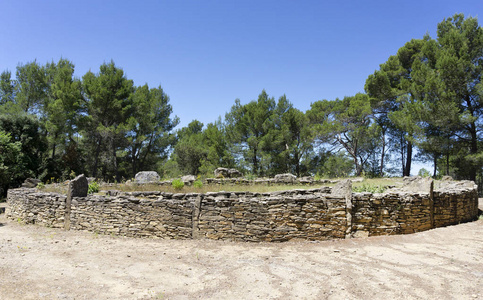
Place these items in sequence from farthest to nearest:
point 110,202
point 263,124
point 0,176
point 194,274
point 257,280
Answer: point 263,124 → point 0,176 → point 110,202 → point 194,274 → point 257,280

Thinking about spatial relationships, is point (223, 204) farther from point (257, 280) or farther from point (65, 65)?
point (65, 65)

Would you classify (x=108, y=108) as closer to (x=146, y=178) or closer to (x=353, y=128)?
(x=146, y=178)

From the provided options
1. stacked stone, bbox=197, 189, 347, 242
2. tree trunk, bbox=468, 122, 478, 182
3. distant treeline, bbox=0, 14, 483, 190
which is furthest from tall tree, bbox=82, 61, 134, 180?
tree trunk, bbox=468, 122, 478, 182

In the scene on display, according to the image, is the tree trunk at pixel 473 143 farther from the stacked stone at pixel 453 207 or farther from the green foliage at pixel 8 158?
the green foliage at pixel 8 158

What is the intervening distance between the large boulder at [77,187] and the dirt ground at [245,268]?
2.05 meters

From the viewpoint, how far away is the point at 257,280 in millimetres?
5129

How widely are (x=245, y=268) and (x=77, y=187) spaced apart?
7.53 metres

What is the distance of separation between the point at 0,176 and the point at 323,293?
20994 mm

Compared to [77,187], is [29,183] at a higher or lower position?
lower

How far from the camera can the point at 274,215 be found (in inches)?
297

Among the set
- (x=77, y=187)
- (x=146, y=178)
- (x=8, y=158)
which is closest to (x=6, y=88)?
(x=8, y=158)

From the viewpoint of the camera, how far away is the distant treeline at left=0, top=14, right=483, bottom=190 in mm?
21495

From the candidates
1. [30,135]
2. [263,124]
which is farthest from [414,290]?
[30,135]

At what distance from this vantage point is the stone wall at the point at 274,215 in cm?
755
